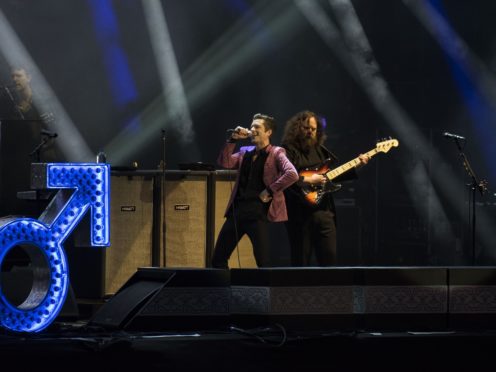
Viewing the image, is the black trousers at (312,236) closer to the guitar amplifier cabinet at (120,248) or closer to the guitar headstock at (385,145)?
the guitar headstock at (385,145)

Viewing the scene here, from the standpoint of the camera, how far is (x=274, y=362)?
6.68 metres

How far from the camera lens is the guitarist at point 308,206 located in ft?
32.5

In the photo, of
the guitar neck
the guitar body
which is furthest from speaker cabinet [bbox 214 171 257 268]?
the guitar neck

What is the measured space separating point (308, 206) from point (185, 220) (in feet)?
4.95

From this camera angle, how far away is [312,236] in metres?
9.98

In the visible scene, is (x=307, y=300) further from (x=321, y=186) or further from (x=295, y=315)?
(x=321, y=186)

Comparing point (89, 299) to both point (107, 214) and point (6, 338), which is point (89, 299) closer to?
point (107, 214)

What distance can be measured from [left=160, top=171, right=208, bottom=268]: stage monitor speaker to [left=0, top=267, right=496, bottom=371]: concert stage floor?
272 cm

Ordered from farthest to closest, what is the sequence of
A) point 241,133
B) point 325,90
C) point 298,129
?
point 325,90 → point 298,129 → point 241,133

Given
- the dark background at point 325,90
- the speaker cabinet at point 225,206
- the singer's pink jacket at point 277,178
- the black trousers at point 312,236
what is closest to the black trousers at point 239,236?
the singer's pink jacket at point 277,178

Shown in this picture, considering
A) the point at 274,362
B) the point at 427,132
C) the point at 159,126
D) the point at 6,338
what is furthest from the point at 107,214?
the point at 427,132

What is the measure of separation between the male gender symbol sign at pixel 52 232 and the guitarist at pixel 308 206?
2.43 metres

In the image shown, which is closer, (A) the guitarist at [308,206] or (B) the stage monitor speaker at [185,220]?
(A) the guitarist at [308,206]

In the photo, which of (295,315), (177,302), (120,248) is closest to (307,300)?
(295,315)
